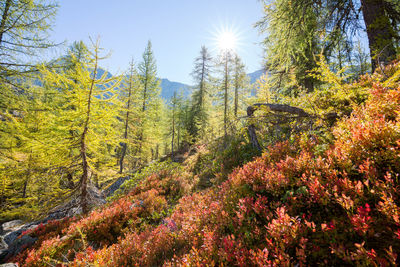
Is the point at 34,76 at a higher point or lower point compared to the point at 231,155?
higher

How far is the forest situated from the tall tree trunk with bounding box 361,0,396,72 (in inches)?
1.4

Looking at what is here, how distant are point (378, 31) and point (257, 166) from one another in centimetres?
643

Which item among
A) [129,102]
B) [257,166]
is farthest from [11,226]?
[257,166]

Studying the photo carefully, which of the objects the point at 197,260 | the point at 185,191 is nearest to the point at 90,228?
the point at 185,191

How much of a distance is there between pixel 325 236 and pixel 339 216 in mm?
467

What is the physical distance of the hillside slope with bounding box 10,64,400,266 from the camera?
1686 mm

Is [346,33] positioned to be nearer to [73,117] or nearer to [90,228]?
[73,117]

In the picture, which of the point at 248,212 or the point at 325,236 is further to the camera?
the point at 248,212

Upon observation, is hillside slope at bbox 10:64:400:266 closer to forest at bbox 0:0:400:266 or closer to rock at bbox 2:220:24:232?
forest at bbox 0:0:400:266

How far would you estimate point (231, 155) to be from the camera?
727 centimetres

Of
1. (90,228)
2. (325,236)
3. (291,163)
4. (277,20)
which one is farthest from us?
(277,20)

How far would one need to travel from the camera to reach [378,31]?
5.32 meters

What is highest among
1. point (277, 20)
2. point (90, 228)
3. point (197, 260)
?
point (277, 20)

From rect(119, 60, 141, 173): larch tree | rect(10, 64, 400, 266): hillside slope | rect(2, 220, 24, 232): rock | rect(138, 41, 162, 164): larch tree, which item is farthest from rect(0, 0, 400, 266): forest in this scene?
rect(138, 41, 162, 164): larch tree
